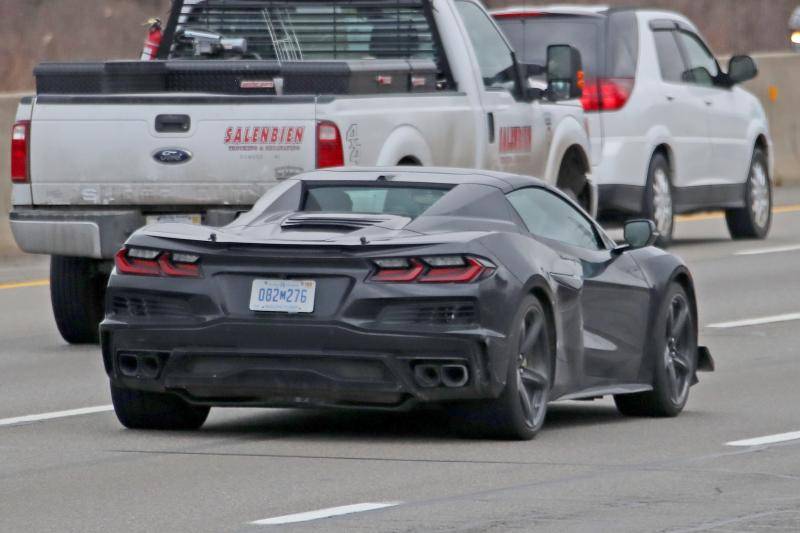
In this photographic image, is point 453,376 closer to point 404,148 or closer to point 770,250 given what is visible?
point 404,148

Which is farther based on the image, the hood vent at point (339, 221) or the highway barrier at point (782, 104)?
the highway barrier at point (782, 104)

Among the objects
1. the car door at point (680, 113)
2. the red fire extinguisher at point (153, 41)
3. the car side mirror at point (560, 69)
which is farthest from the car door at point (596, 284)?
the car door at point (680, 113)

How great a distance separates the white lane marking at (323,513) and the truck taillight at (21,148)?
6201 millimetres

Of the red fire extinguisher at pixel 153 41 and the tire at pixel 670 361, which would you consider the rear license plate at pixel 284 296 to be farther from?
the red fire extinguisher at pixel 153 41

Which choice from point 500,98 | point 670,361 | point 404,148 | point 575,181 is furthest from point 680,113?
point 670,361

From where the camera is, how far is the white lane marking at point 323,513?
8.03m

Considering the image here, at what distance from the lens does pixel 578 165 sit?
17.8 meters

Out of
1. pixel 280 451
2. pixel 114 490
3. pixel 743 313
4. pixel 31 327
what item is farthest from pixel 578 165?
pixel 114 490

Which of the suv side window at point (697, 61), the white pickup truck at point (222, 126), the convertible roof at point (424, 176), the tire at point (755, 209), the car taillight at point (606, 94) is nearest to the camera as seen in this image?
the convertible roof at point (424, 176)

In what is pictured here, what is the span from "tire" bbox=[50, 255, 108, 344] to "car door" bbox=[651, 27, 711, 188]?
7894 mm

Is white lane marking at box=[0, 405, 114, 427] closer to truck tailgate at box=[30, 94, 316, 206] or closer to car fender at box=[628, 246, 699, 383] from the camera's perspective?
truck tailgate at box=[30, 94, 316, 206]

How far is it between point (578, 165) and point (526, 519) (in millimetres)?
9834

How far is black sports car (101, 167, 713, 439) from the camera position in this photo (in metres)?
9.70

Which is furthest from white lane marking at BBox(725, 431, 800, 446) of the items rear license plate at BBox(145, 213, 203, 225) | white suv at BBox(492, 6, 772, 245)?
white suv at BBox(492, 6, 772, 245)
